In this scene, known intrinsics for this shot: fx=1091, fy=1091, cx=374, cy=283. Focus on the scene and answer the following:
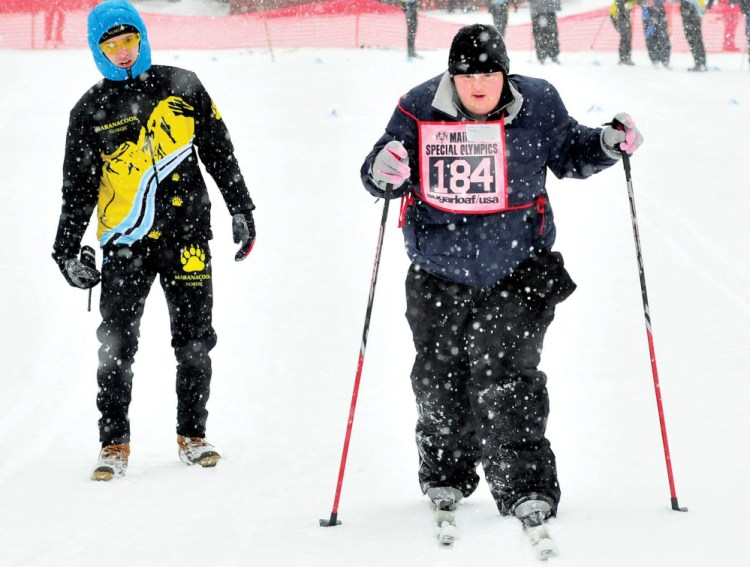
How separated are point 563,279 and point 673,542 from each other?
96cm

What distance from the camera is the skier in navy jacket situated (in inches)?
148

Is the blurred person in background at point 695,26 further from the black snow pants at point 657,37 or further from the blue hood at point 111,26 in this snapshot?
the blue hood at point 111,26

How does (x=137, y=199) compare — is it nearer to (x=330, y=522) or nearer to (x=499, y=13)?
(x=330, y=522)

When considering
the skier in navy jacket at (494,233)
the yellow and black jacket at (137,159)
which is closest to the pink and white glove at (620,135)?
the skier in navy jacket at (494,233)

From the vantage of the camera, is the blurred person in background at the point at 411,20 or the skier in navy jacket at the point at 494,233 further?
the blurred person in background at the point at 411,20

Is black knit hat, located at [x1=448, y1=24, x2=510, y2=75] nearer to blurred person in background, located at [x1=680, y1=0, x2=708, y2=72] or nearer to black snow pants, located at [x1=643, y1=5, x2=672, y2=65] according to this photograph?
blurred person in background, located at [x1=680, y1=0, x2=708, y2=72]

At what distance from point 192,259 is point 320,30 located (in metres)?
20.5

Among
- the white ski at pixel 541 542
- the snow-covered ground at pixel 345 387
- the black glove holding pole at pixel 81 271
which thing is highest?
the black glove holding pole at pixel 81 271

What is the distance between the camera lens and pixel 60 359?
673 centimetres

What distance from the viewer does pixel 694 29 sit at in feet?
58.0

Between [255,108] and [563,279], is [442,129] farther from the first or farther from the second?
[255,108]

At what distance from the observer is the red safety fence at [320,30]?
23062 mm

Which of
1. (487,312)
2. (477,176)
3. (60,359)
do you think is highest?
(477,176)

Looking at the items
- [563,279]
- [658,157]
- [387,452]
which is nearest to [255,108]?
[658,157]
